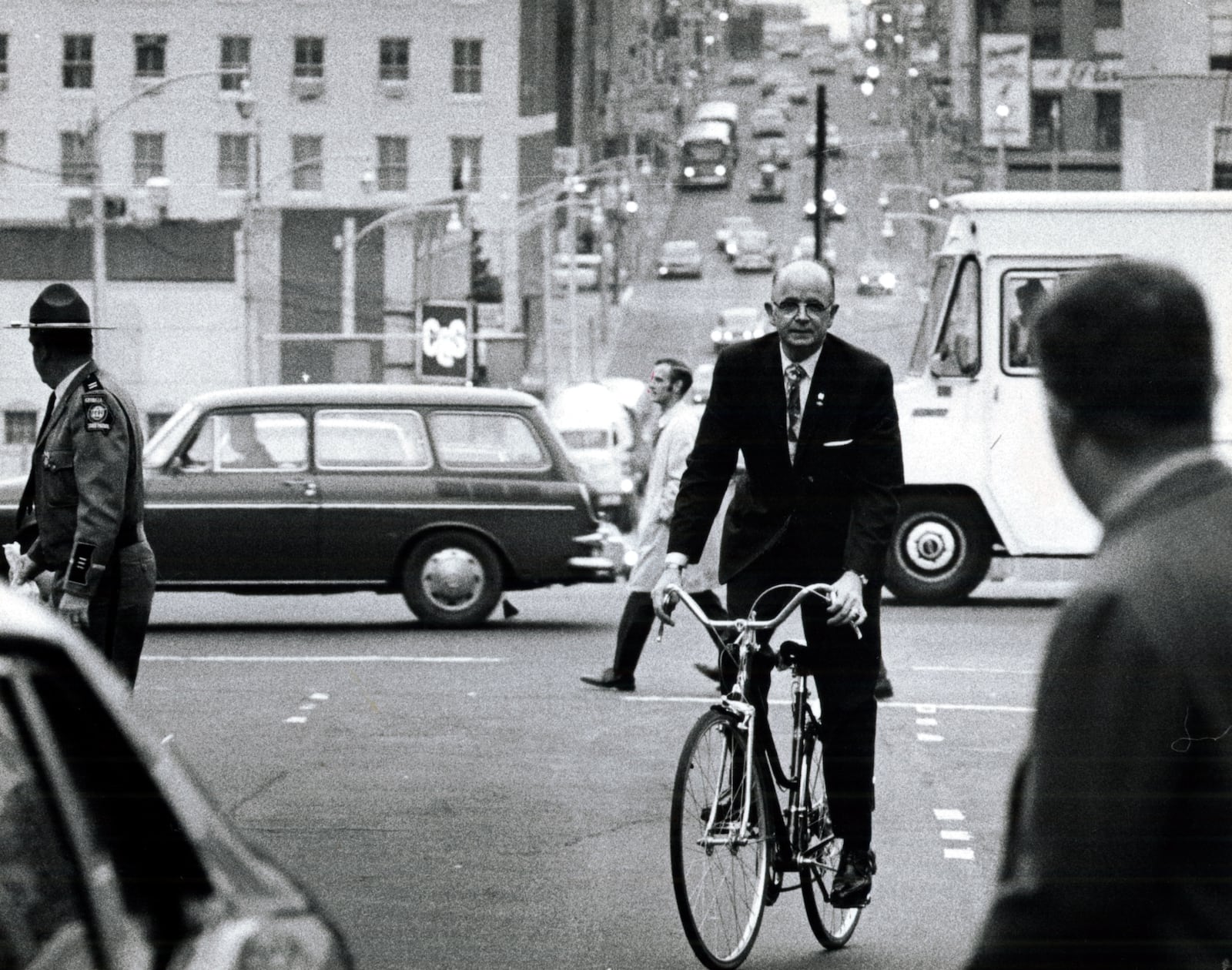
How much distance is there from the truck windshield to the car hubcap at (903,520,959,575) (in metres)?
1.33

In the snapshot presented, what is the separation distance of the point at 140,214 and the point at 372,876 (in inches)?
2516

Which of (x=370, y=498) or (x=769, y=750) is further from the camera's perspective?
(x=370, y=498)

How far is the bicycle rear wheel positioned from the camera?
6605 millimetres

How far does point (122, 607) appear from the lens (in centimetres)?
759

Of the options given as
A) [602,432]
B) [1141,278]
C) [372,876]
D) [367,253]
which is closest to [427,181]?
[367,253]

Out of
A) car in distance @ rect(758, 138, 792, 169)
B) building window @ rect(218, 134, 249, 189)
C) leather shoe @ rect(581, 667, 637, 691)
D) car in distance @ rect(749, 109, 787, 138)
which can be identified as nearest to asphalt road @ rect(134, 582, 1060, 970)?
leather shoe @ rect(581, 667, 637, 691)

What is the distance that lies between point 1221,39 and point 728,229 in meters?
53.6

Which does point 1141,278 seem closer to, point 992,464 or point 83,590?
point 83,590

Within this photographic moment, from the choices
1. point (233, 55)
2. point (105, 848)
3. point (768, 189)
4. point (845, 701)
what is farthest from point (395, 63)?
point (105, 848)

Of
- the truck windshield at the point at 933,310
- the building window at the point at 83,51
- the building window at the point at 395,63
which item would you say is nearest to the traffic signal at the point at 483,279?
the building window at the point at 395,63

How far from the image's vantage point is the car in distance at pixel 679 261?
319 ft

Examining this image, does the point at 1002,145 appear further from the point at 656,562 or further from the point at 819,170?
the point at 656,562

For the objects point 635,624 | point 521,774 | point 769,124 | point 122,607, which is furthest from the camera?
point 769,124

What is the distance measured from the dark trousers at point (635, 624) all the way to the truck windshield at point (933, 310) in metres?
7.10
